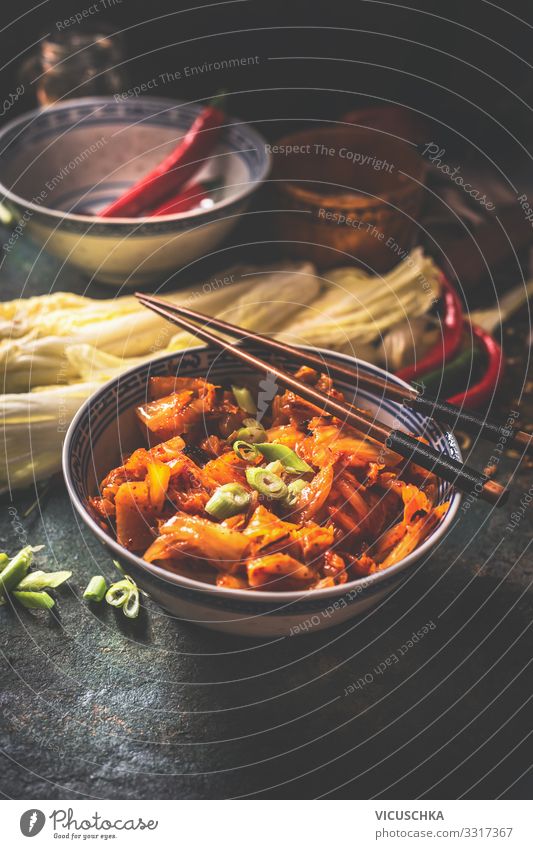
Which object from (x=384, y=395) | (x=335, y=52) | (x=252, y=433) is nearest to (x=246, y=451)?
(x=252, y=433)

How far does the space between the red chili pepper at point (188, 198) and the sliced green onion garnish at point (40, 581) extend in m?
1.84

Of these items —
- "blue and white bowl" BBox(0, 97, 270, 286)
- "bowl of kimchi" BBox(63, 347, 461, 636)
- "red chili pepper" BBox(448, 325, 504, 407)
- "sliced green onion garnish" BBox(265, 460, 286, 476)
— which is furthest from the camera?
"blue and white bowl" BBox(0, 97, 270, 286)

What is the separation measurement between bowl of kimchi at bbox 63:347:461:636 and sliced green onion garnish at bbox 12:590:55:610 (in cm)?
35

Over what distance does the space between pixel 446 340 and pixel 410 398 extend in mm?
892

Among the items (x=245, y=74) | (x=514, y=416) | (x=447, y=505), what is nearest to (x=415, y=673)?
(x=447, y=505)

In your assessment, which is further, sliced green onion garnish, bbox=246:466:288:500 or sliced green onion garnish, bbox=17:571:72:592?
sliced green onion garnish, bbox=17:571:72:592

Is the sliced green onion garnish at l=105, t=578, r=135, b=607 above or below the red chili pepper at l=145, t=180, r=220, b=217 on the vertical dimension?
below

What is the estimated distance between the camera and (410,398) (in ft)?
7.10

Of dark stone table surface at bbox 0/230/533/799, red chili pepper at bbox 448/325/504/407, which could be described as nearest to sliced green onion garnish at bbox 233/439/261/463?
dark stone table surface at bbox 0/230/533/799

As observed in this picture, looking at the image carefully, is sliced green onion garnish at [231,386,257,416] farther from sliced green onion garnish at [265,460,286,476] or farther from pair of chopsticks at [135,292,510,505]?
sliced green onion garnish at [265,460,286,476]

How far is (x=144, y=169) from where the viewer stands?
12.4 feet

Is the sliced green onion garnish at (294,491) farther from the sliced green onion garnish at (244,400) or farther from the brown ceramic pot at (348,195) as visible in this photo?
the brown ceramic pot at (348,195)

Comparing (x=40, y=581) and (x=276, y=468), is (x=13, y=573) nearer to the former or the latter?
(x=40, y=581)

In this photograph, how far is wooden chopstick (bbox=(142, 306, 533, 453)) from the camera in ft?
6.59
